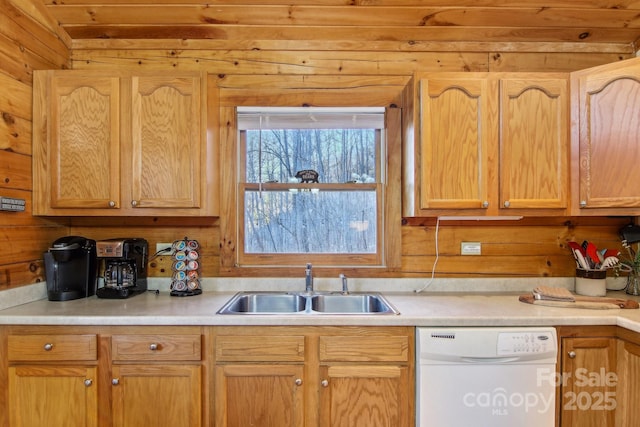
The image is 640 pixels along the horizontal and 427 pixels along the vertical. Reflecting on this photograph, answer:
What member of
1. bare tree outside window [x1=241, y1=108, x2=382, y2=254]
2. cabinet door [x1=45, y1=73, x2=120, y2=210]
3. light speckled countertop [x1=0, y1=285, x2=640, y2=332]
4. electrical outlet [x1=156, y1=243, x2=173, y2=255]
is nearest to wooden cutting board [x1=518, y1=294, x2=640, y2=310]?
light speckled countertop [x1=0, y1=285, x2=640, y2=332]

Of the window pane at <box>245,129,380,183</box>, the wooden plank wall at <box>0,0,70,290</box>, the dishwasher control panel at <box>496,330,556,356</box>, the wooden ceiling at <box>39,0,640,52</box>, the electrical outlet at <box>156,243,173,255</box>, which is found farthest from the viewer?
the window pane at <box>245,129,380,183</box>

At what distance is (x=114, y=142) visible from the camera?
1819mm

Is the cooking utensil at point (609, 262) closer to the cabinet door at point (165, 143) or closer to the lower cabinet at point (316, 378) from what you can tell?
the lower cabinet at point (316, 378)

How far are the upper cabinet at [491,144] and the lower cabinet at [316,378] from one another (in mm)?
790

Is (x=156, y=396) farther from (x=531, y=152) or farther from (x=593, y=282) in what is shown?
(x=593, y=282)

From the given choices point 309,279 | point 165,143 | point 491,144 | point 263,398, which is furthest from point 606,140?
point 165,143

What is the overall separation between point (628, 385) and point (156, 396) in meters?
2.13

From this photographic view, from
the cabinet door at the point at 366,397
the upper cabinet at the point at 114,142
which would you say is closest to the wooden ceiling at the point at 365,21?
the upper cabinet at the point at 114,142

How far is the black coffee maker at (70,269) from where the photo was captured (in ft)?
5.90

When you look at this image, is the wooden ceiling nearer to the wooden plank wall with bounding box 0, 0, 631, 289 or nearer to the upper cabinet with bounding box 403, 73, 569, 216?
the wooden plank wall with bounding box 0, 0, 631, 289

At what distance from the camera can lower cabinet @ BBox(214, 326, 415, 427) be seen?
152cm

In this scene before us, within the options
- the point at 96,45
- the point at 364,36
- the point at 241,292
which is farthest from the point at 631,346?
the point at 96,45

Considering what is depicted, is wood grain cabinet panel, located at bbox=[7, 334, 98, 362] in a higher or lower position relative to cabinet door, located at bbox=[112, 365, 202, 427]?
higher

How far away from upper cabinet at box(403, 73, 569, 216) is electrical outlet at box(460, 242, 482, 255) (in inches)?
14.4
